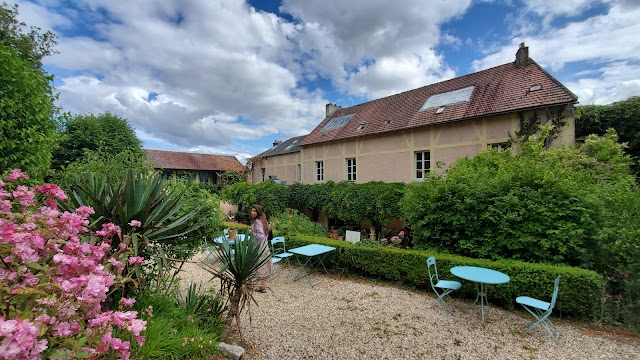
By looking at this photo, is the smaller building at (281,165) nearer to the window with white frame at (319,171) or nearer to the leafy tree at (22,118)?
the window with white frame at (319,171)

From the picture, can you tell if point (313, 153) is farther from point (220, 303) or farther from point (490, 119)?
point (220, 303)

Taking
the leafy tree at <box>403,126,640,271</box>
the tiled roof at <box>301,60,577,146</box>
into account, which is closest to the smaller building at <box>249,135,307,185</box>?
the tiled roof at <box>301,60,577,146</box>

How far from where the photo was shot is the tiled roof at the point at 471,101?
404 inches

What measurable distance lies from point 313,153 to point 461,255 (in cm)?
1259

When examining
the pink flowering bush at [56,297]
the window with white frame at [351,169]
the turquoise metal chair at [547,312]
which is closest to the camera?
the pink flowering bush at [56,297]

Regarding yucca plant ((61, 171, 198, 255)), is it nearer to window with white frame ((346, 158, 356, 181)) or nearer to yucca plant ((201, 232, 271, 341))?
yucca plant ((201, 232, 271, 341))

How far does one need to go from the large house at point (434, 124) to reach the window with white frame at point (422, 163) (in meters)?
0.04

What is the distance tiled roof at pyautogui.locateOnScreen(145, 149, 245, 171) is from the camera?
2869 cm

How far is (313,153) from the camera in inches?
708

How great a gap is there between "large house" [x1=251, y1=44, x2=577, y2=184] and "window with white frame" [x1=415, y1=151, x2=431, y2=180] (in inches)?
1.7

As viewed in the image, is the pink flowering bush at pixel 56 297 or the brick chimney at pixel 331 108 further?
the brick chimney at pixel 331 108

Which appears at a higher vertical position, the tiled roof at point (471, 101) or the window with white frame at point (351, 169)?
the tiled roof at point (471, 101)

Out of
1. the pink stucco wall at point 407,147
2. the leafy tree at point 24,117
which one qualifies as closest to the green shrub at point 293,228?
the pink stucco wall at point 407,147

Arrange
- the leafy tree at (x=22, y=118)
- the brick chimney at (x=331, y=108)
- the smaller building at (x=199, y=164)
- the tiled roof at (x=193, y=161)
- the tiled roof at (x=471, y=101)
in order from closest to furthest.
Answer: the leafy tree at (x=22, y=118)
the tiled roof at (x=471, y=101)
the brick chimney at (x=331, y=108)
the tiled roof at (x=193, y=161)
the smaller building at (x=199, y=164)
